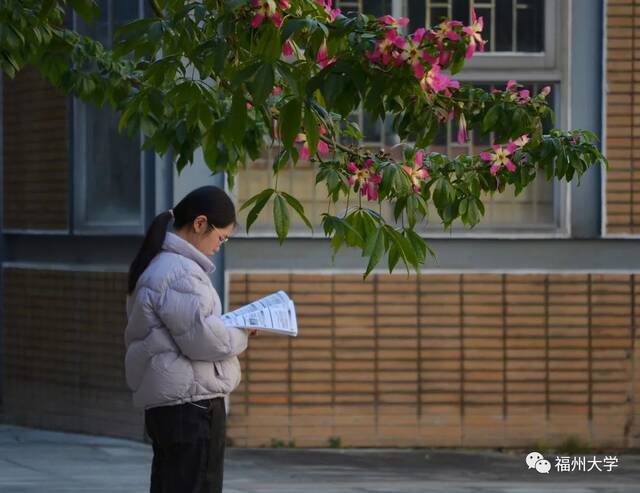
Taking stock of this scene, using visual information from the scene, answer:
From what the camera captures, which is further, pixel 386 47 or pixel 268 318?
pixel 268 318

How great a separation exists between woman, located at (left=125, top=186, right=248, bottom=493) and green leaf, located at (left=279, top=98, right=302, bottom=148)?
1220 millimetres

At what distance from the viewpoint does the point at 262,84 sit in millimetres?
5555

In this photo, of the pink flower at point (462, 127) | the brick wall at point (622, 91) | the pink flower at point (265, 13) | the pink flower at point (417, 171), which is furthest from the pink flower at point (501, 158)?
the brick wall at point (622, 91)

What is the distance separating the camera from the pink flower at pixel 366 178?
6.99 m

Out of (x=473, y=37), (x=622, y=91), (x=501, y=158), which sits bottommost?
(x=501, y=158)

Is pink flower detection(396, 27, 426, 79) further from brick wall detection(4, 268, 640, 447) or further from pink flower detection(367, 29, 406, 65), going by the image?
brick wall detection(4, 268, 640, 447)

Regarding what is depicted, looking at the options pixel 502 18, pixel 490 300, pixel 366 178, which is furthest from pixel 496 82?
pixel 366 178

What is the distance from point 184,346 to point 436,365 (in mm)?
5496

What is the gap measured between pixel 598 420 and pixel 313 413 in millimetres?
1994

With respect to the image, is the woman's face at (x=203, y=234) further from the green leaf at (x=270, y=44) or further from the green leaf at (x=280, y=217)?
the green leaf at (x=270, y=44)

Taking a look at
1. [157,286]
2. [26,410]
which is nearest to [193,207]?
[157,286]

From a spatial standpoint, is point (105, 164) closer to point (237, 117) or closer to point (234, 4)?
point (234, 4)

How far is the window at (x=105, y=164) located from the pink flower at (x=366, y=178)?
5533 millimetres

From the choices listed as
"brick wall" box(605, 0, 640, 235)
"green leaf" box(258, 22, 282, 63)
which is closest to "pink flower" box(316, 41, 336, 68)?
"green leaf" box(258, 22, 282, 63)
